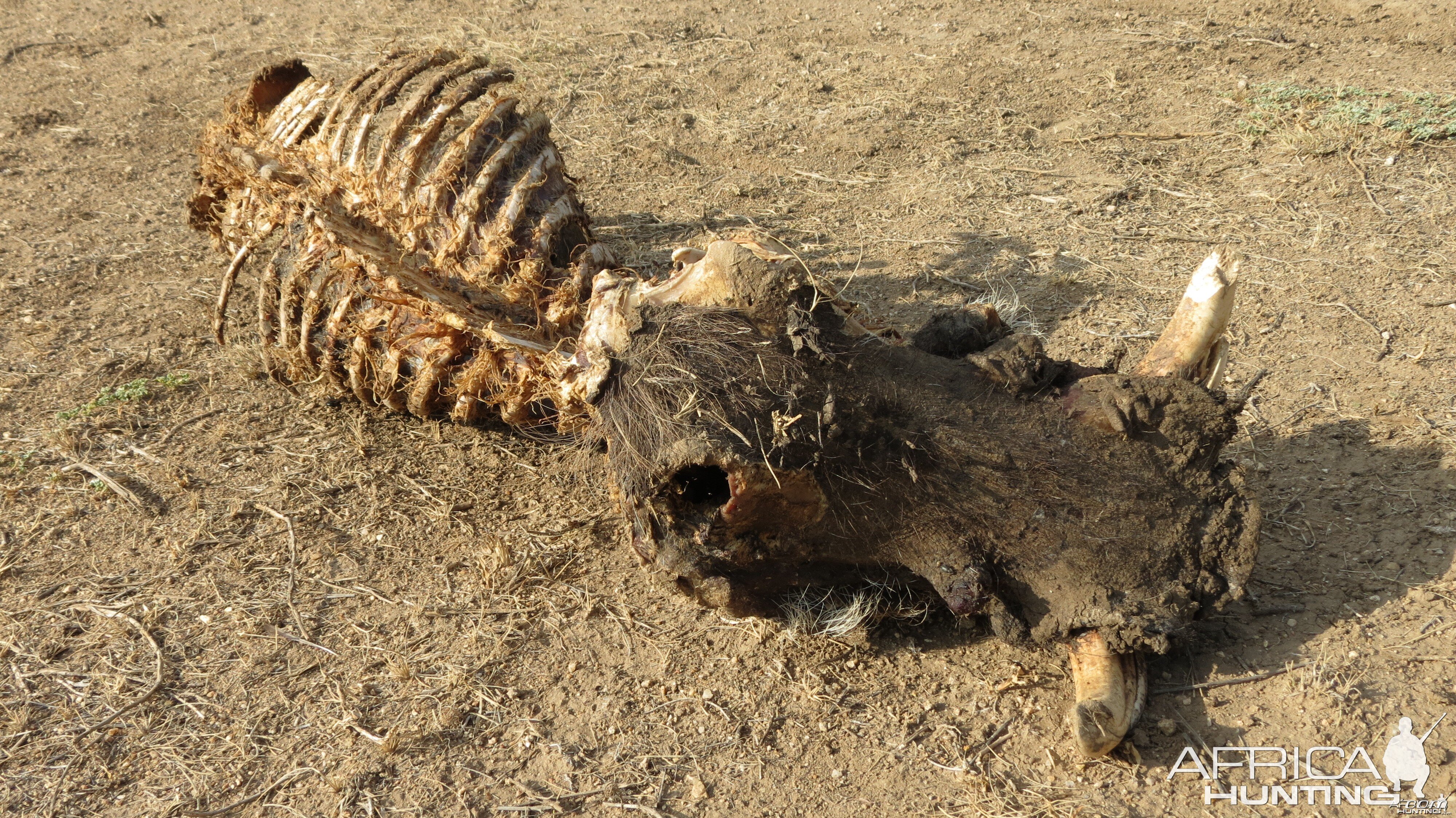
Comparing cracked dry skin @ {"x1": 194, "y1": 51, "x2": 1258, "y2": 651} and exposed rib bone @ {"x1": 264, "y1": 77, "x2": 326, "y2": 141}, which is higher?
exposed rib bone @ {"x1": 264, "y1": 77, "x2": 326, "y2": 141}

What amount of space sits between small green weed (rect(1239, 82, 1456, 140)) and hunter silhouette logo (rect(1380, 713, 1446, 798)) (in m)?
3.85

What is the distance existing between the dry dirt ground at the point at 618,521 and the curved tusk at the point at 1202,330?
62cm

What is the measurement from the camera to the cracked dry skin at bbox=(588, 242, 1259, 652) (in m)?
2.56

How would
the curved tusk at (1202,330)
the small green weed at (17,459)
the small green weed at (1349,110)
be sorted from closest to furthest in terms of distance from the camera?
the curved tusk at (1202,330)
the small green weed at (17,459)
the small green weed at (1349,110)

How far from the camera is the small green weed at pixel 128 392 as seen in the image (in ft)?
12.7

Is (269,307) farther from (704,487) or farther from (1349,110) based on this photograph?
(1349,110)

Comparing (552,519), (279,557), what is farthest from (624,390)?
(279,557)

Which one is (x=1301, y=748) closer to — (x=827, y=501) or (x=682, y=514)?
(x=827, y=501)

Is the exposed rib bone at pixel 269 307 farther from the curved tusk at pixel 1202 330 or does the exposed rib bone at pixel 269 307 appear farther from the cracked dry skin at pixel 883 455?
the curved tusk at pixel 1202 330

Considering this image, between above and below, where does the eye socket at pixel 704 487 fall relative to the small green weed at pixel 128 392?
above

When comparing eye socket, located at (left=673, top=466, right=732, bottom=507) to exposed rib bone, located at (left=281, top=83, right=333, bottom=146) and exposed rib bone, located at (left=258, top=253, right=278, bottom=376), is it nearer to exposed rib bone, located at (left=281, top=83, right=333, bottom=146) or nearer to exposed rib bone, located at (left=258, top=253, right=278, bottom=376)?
exposed rib bone, located at (left=258, top=253, right=278, bottom=376)
